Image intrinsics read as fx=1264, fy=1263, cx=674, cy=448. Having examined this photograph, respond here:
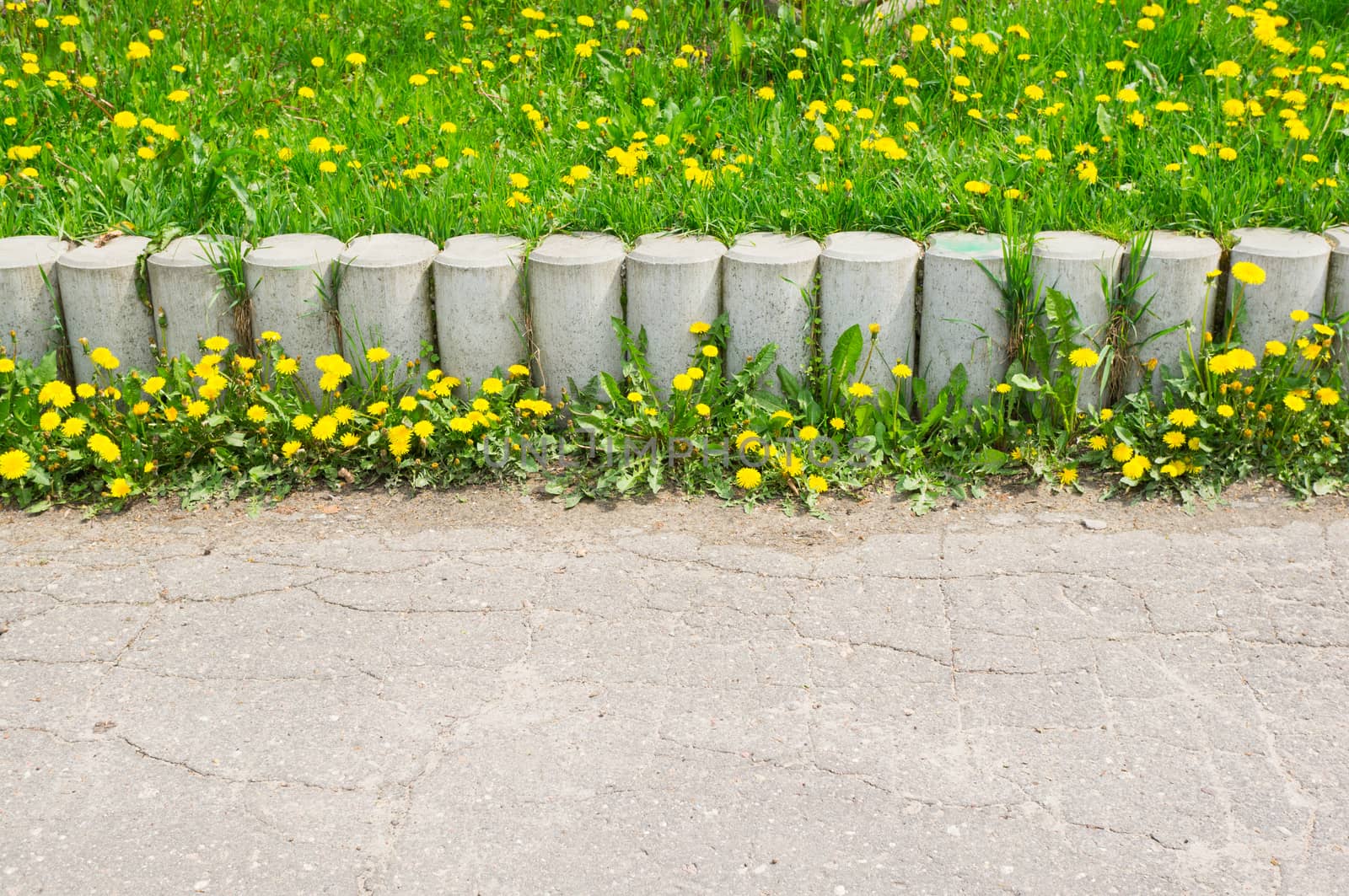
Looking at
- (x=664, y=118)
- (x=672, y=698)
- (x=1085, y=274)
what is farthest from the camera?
(x=664, y=118)

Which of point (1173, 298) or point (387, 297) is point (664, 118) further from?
point (1173, 298)

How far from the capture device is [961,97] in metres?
3.96

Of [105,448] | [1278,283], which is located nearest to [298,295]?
[105,448]

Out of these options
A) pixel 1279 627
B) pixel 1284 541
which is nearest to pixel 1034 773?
pixel 1279 627

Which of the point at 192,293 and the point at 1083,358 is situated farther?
the point at 192,293

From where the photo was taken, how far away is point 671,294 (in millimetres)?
3326

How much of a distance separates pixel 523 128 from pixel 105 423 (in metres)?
1.64

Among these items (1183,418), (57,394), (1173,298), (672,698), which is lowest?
(672,698)

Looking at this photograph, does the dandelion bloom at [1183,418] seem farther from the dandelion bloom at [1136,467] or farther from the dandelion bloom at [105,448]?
the dandelion bloom at [105,448]

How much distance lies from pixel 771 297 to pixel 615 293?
415 mm

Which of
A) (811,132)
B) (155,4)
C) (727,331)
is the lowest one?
(727,331)

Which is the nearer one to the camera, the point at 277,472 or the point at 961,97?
the point at 277,472

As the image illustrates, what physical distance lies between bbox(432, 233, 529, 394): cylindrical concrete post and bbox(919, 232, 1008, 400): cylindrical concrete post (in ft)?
3.56

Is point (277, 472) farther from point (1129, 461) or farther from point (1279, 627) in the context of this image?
point (1279, 627)
